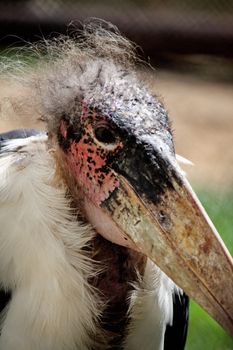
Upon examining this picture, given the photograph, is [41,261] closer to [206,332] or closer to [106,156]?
[106,156]

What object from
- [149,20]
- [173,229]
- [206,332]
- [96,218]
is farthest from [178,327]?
[149,20]

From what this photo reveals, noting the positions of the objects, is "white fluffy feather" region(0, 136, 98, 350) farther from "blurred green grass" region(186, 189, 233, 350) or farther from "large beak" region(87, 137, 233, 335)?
"blurred green grass" region(186, 189, 233, 350)

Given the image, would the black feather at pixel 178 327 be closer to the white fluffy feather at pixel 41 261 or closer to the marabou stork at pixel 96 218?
the marabou stork at pixel 96 218

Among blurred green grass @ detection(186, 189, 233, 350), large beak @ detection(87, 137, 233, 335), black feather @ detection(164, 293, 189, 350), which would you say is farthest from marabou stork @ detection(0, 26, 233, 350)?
blurred green grass @ detection(186, 189, 233, 350)

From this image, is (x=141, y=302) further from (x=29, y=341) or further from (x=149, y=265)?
(x=29, y=341)

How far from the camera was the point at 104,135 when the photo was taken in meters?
2.38

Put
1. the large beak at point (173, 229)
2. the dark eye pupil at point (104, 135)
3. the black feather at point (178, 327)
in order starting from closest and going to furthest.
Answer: the large beak at point (173, 229) → the dark eye pupil at point (104, 135) → the black feather at point (178, 327)

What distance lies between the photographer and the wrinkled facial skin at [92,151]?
7.75ft

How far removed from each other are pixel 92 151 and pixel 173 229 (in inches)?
11.8

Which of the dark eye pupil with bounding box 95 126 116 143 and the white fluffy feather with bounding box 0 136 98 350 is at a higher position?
the dark eye pupil with bounding box 95 126 116 143

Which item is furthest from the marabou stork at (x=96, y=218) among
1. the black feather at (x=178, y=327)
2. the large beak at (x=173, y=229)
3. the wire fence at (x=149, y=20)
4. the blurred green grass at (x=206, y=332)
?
the wire fence at (x=149, y=20)

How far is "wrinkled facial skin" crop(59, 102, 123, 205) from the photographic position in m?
2.36

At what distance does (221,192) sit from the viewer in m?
5.00

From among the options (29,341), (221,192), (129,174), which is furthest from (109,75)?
(221,192)
